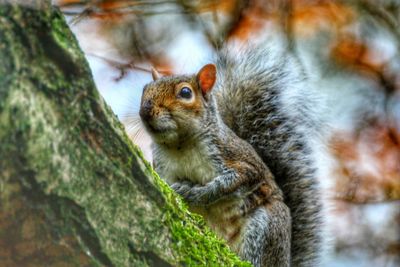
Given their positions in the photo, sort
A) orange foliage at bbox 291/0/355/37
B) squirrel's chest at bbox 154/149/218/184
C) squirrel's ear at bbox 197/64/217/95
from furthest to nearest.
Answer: orange foliage at bbox 291/0/355/37 → squirrel's ear at bbox 197/64/217/95 → squirrel's chest at bbox 154/149/218/184

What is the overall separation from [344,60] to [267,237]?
1.61 m

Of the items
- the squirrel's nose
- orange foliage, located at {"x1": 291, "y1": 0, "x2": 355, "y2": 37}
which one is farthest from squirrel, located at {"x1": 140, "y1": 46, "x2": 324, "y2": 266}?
orange foliage, located at {"x1": 291, "y1": 0, "x2": 355, "y2": 37}

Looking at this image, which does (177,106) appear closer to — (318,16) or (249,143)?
(249,143)

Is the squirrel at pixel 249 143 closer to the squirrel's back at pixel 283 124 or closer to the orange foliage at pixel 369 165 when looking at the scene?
the squirrel's back at pixel 283 124

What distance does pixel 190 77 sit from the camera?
2410mm

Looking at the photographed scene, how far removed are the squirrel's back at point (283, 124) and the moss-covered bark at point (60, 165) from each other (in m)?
1.56

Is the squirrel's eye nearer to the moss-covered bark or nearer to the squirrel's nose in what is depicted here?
the squirrel's nose

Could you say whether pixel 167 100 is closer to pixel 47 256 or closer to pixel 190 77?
pixel 190 77


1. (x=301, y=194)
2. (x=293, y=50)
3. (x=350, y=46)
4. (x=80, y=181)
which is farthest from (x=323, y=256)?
(x=80, y=181)

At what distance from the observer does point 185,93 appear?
7.57 feet

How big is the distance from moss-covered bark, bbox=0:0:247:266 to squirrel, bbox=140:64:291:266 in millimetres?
1087

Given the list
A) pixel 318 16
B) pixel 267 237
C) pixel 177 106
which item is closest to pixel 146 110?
pixel 177 106

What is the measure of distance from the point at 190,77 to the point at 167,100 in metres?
0.21

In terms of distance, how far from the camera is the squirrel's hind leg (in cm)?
217
